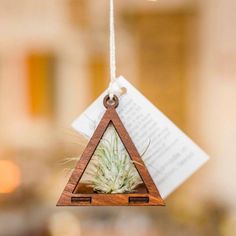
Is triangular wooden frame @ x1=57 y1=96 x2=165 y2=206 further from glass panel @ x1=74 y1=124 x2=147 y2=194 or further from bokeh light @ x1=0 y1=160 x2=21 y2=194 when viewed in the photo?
bokeh light @ x1=0 y1=160 x2=21 y2=194

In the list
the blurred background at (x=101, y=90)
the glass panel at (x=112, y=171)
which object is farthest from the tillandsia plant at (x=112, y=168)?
the blurred background at (x=101, y=90)

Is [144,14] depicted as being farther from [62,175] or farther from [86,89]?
[62,175]

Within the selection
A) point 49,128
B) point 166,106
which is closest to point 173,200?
point 166,106

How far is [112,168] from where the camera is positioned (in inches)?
28.4

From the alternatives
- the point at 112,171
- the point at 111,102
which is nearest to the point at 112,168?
the point at 112,171

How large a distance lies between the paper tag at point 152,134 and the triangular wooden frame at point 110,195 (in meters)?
0.05

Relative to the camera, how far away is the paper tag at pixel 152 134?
76 centimetres

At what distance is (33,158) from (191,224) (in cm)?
33

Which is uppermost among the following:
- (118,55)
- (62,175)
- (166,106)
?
(118,55)

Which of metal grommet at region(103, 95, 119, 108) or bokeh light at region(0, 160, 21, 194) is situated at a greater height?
metal grommet at region(103, 95, 119, 108)

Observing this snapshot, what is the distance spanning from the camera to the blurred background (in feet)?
2.92

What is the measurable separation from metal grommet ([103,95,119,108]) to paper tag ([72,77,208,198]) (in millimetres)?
17

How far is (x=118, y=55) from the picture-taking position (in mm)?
917

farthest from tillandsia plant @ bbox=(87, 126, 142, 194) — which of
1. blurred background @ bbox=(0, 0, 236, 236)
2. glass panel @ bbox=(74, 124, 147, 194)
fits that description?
blurred background @ bbox=(0, 0, 236, 236)
